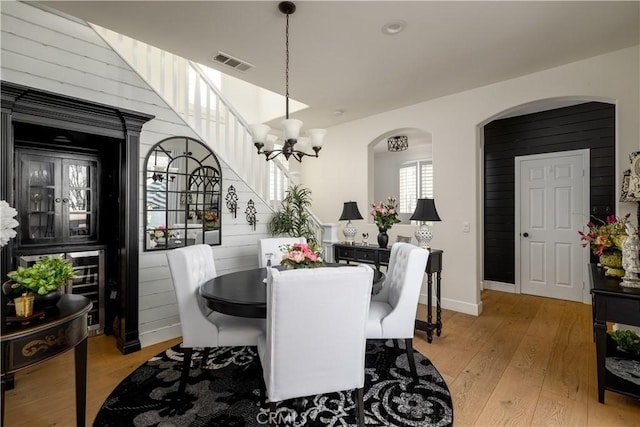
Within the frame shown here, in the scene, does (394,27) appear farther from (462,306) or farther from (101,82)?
(462,306)

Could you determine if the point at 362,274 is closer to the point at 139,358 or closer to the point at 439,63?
the point at 139,358

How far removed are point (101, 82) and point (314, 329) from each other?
2.86 metres

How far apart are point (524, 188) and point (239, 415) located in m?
5.02

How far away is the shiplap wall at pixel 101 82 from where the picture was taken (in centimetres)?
232

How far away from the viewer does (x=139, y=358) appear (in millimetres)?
2705

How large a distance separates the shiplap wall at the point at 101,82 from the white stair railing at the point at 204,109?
9cm

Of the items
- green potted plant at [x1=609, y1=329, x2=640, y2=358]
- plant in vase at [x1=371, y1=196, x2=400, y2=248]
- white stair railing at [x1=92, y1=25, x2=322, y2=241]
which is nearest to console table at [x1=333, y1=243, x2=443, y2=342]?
plant in vase at [x1=371, y1=196, x2=400, y2=248]

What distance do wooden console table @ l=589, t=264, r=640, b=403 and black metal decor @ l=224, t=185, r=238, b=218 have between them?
11.0ft

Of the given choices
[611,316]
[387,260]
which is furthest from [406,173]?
→ [611,316]

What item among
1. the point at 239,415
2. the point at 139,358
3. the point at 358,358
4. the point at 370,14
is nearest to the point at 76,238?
the point at 139,358

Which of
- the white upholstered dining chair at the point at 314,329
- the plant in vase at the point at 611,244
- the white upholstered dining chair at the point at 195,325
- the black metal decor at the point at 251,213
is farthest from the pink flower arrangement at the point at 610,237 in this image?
the black metal decor at the point at 251,213

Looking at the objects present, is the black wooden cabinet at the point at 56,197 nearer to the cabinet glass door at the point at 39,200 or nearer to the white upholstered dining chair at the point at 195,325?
the cabinet glass door at the point at 39,200

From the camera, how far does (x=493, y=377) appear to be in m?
2.40

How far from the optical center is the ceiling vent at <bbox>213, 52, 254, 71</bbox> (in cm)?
303
